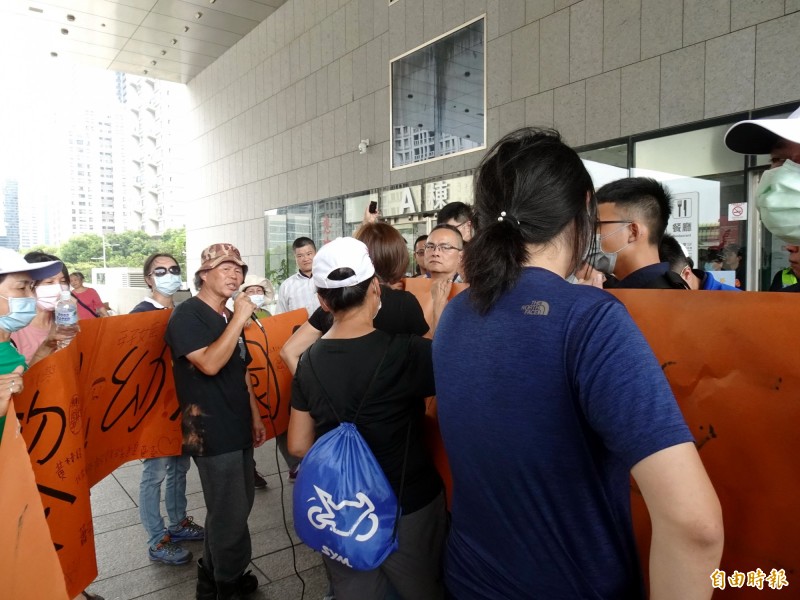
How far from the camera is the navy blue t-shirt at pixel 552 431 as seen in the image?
2.52ft

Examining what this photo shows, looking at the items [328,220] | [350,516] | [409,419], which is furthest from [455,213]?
[328,220]

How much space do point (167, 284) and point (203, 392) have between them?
146 cm

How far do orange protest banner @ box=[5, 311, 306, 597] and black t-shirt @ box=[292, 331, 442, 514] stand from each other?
2.89 feet

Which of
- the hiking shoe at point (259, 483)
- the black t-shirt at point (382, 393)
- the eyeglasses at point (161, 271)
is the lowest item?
the hiking shoe at point (259, 483)

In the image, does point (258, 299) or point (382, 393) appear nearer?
point (382, 393)

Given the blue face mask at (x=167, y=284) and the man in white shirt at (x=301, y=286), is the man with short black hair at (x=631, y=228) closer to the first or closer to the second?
the blue face mask at (x=167, y=284)

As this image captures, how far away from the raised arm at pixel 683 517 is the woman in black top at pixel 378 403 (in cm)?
89

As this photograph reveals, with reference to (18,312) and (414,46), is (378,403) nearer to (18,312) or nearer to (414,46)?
(18,312)

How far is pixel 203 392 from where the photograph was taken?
94.0 inches

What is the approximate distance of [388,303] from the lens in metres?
2.16

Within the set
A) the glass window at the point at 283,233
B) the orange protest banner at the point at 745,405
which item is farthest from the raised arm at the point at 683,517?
the glass window at the point at 283,233

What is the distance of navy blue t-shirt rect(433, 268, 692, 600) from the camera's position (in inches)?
30.2

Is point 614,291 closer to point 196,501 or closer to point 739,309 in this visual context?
point 739,309

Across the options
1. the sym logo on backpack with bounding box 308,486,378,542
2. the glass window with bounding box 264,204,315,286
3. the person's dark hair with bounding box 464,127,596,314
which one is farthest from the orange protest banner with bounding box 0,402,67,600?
the glass window with bounding box 264,204,315,286
